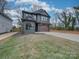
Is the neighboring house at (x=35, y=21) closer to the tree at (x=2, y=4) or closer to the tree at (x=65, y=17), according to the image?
the tree at (x=2, y=4)

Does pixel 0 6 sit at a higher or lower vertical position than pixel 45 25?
higher

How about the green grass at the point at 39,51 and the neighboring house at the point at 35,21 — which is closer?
the green grass at the point at 39,51

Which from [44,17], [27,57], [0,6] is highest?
[0,6]

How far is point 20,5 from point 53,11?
1446cm

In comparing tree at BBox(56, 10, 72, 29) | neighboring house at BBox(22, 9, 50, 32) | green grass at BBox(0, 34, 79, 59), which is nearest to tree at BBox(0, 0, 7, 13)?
neighboring house at BBox(22, 9, 50, 32)

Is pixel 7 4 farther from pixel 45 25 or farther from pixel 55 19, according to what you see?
pixel 55 19

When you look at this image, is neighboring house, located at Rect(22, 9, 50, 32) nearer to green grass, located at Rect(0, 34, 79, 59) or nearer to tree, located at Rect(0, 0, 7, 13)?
tree, located at Rect(0, 0, 7, 13)

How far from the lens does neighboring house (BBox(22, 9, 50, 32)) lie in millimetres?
37094

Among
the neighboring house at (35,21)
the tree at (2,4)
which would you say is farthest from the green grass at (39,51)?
the tree at (2,4)

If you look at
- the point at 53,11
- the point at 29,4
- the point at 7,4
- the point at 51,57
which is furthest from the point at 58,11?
the point at 51,57

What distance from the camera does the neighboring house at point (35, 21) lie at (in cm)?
3709

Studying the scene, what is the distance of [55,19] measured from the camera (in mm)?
58844

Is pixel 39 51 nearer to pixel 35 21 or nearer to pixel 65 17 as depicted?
pixel 35 21

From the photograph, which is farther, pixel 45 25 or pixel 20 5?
pixel 20 5
